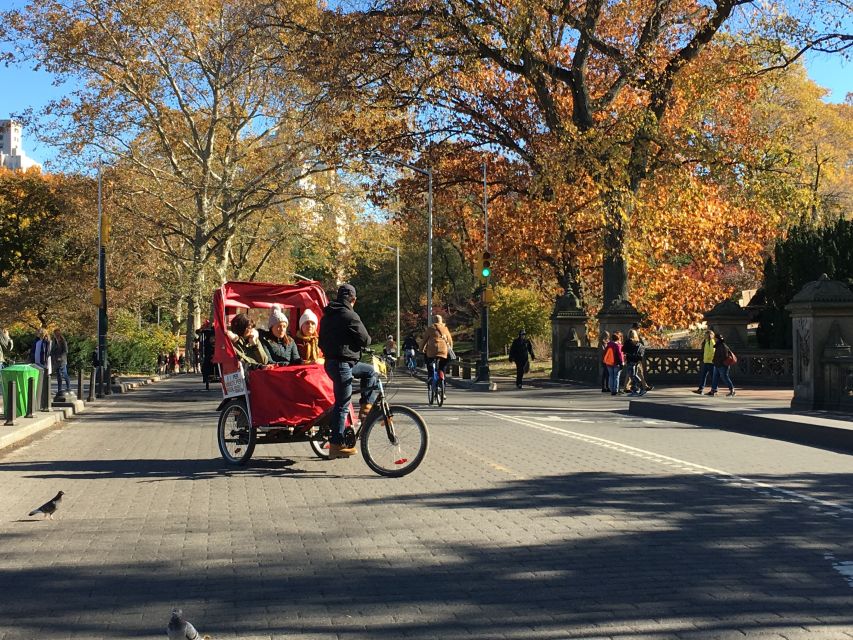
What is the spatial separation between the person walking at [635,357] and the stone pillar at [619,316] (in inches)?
114

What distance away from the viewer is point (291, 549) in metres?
7.40

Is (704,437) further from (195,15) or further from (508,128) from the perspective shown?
(195,15)

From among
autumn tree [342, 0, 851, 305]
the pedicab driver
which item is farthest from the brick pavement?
autumn tree [342, 0, 851, 305]

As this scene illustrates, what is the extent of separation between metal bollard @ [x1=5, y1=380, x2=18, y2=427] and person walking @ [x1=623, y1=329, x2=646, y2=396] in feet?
57.8

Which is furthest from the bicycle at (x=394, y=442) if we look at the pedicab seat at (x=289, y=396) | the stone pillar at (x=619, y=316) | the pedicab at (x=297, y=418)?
the stone pillar at (x=619, y=316)

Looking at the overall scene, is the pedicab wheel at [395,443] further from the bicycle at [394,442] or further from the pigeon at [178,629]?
the pigeon at [178,629]

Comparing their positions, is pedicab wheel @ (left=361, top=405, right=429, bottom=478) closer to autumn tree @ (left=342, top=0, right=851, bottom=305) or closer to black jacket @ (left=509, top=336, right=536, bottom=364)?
autumn tree @ (left=342, top=0, right=851, bottom=305)

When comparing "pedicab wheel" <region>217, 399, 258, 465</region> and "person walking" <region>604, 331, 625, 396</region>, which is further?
→ "person walking" <region>604, 331, 625, 396</region>

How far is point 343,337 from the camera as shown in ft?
36.0

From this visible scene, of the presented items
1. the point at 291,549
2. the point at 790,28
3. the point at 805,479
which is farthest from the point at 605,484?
the point at 790,28

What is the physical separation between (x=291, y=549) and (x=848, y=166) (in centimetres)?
7450

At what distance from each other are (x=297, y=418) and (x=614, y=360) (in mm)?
19466

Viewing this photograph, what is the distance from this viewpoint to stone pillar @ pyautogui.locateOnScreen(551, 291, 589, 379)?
38.8 meters

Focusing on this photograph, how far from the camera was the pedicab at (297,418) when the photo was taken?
10930 millimetres
